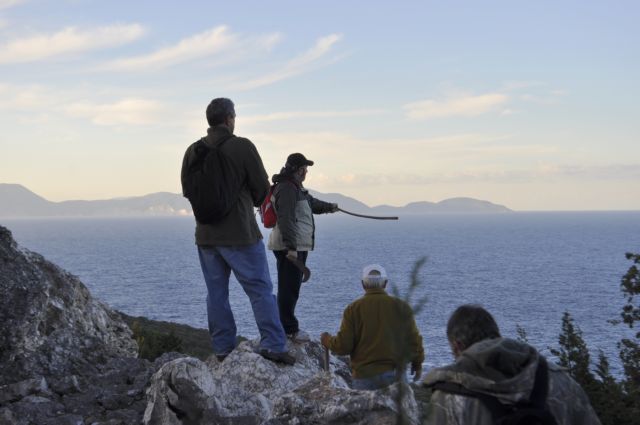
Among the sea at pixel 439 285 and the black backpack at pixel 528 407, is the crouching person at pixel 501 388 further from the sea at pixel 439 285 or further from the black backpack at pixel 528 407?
the sea at pixel 439 285

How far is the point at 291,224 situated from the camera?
29.2 feet

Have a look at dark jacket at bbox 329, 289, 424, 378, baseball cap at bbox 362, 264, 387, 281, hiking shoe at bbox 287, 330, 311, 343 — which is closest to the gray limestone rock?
hiking shoe at bbox 287, 330, 311, 343

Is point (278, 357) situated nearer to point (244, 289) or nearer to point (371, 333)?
point (244, 289)

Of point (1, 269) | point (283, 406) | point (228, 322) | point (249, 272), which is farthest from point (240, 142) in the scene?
point (1, 269)

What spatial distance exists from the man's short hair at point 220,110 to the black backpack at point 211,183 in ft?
0.95

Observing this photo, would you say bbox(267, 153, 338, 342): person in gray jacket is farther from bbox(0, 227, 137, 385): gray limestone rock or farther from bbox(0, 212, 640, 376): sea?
bbox(0, 212, 640, 376): sea

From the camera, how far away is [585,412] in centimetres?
375

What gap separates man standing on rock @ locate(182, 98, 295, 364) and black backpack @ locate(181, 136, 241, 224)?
0.12 feet

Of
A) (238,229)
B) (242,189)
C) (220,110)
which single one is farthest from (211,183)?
(220,110)

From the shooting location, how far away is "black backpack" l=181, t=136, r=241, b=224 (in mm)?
7902

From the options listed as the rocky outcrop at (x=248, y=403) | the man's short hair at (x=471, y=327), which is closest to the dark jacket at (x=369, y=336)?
the rocky outcrop at (x=248, y=403)

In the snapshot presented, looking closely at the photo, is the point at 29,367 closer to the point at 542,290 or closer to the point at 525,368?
the point at 525,368

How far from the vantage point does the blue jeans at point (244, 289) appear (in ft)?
26.9

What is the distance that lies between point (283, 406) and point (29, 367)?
11.0 feet
